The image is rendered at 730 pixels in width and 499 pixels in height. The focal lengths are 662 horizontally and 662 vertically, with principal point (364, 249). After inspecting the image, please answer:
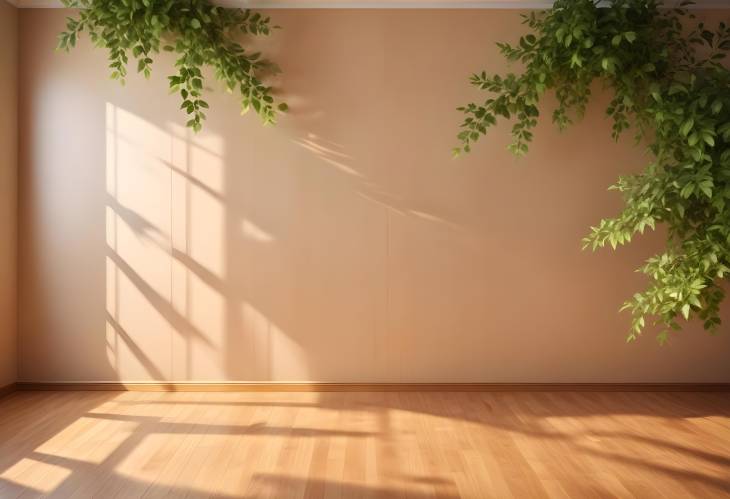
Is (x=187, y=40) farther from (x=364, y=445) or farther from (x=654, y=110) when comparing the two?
(x=654, y=110)

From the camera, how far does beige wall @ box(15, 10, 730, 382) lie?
4.05m

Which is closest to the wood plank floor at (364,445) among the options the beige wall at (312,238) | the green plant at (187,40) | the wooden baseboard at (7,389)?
the wooden baseboard at (7,389)

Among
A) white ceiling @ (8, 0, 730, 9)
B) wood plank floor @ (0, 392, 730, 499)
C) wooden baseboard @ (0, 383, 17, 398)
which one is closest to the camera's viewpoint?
wood plank floor @ (0, 392, 730, 499)

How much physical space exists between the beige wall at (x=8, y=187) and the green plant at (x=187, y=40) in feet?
1.06

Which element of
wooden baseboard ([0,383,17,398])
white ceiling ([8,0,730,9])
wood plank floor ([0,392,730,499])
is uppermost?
white ceiling ([8,0,730,9])

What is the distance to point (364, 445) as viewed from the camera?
3.01 meters

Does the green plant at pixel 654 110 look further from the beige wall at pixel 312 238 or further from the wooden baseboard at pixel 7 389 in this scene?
the wooden baseboard at pixel 7 389

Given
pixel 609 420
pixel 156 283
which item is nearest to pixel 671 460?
pixel 609 420

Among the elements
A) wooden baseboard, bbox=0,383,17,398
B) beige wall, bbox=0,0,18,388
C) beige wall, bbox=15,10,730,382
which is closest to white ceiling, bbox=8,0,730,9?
beige wall, bbox=15,10,730,382

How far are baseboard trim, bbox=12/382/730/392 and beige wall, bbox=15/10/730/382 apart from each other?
0.17ft

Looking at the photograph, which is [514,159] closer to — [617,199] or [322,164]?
[617,199]

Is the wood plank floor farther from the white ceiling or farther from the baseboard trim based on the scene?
the white ceiling

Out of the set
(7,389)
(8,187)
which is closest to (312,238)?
(8,187)

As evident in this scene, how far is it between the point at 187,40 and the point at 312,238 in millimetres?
1358
